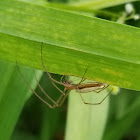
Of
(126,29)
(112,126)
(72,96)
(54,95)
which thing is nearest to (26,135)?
(54,95)

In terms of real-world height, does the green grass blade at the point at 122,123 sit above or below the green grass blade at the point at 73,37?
below

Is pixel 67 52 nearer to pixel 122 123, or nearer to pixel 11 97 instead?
pixel 11 97

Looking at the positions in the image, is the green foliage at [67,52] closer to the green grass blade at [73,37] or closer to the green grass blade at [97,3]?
the green grass blade at [73,37]

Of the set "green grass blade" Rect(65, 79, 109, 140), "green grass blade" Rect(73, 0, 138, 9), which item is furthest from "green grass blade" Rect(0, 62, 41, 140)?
"green grass blade" Rect(73, 0, 138, 9)

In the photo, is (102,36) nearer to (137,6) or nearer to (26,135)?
(137,6)

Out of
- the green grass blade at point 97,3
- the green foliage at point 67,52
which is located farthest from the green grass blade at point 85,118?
the green grass blade at point 97,3
